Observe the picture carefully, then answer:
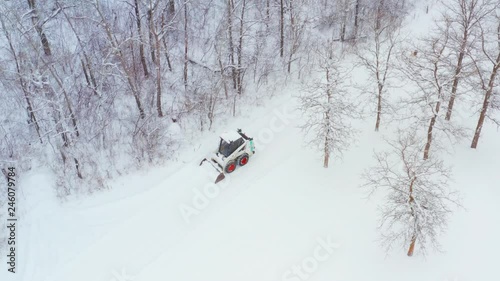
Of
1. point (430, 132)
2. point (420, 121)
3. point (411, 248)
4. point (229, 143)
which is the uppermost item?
point (420, 121)

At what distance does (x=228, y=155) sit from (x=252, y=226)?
408 centimetres

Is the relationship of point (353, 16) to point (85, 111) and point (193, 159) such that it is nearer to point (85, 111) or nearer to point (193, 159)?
point (193, 159)

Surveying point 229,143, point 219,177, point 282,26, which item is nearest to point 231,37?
point 282,26

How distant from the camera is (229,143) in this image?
19.6 metres

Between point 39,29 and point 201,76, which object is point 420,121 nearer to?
point 201,76

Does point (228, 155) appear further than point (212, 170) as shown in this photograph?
No

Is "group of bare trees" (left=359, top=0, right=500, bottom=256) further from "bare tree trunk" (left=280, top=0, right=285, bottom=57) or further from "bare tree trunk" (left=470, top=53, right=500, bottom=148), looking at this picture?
"bare tree trunk" (left=280, top=0, right=285, bottom=57)

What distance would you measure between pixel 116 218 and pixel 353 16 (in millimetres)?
22179

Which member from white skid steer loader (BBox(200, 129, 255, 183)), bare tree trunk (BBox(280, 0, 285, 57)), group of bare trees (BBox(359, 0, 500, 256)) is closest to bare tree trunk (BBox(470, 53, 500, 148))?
group of bare trees (BBox(359, 0, 500, 256))

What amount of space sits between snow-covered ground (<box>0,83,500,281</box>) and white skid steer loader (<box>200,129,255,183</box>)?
47cm

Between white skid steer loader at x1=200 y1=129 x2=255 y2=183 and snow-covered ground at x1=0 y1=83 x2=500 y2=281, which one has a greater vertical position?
white skid steer loader at x1=200 y1=129 x2=255 y2=183

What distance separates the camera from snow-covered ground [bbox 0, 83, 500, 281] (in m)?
15.4

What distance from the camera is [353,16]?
97.7 feet

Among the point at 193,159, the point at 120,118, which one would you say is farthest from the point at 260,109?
the point at 120,118
